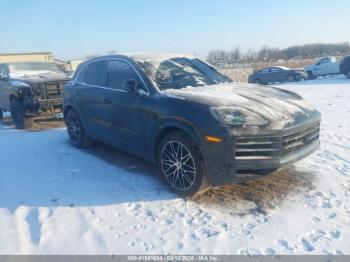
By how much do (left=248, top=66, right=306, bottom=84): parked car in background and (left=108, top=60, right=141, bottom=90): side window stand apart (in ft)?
69.2

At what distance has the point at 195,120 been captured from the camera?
3660 millimetres

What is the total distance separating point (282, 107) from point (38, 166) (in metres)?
3.97

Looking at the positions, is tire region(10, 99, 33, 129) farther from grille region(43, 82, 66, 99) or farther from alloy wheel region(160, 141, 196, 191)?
alloy wheel region(160, 141, 196, 191)

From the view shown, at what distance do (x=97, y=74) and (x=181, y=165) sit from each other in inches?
103

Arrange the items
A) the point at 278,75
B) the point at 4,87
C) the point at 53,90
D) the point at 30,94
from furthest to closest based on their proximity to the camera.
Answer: the point at 278,75 → the point at 4,87 → the point at 53,90 → the point at 30,94

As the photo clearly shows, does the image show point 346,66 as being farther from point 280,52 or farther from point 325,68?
point 280,52

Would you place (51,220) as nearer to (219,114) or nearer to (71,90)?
(219,114)

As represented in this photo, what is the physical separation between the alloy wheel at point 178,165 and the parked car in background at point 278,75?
21.9 meters

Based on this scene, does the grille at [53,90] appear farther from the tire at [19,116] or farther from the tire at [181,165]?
the tire at [181,165]

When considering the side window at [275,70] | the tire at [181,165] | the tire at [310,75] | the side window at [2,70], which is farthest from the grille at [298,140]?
the tire at [310,75]

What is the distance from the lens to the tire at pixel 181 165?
3.78 meters

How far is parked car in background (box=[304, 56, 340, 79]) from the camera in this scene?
23.0 metres

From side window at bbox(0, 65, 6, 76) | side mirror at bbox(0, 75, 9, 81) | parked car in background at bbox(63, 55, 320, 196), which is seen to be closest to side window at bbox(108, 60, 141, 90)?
parked car in background at bbox(63, 55, 320, 196)

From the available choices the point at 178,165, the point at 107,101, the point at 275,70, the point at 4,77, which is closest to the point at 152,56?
the point at 107,101
